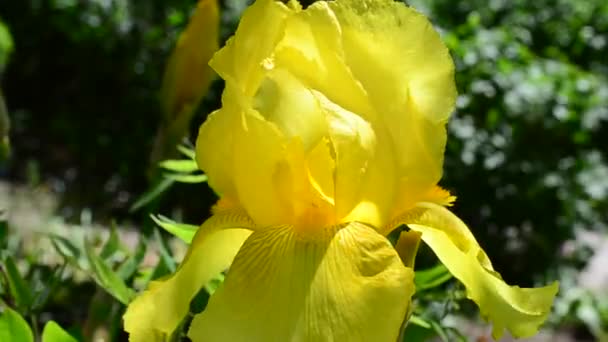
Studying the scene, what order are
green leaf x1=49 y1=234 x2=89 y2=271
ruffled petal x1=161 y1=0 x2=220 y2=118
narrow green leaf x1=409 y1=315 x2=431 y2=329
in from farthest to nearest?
ruffled petal x1=161 y1=0 x2=220 y2=118 → green leaf x1=49 y1=234 x2=89 y2=271 → narrow green leaf x1=409 y1=315 x2=431 y2=329

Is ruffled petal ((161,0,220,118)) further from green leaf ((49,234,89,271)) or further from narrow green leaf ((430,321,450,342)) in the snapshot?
narrow green leaf ((430,321,450,342))

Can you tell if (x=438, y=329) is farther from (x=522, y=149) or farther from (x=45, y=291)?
(x=522, y=149)

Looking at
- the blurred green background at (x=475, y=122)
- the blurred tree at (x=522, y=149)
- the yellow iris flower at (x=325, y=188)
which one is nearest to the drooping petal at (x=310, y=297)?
the yellow iris flower at (x=325, y=188)

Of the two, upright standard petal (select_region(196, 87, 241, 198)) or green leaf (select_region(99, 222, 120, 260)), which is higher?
upright standard petal (select_region(196, 87, 241, 198))

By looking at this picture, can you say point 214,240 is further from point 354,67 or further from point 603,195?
point 603,195

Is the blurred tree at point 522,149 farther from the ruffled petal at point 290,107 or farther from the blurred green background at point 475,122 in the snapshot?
the ruffled petal at point 290,107

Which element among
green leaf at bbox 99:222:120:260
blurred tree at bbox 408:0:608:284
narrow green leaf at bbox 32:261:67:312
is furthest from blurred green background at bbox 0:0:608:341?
narrow green leaf at bbox 32:261:67:312
